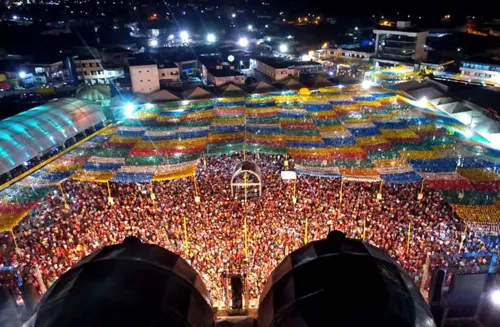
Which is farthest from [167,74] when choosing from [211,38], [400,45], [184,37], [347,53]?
[184,37]

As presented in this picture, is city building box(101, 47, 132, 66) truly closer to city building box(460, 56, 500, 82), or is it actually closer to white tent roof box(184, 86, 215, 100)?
white tent roof box(184, 86, 215, 100)

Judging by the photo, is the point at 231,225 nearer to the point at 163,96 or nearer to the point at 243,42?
the point at 163,96

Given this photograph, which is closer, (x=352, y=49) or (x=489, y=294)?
(x=489, y=294)

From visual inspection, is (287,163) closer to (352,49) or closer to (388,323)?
(388,323)

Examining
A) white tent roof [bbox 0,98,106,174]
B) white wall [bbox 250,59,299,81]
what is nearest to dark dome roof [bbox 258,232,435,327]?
white tent roof [bbox 0,98,106,174]

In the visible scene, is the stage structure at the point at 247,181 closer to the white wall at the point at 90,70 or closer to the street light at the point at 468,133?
the street light at the point at 468,133

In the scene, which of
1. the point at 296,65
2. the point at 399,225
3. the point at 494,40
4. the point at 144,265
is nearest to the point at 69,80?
the point at 296,65
